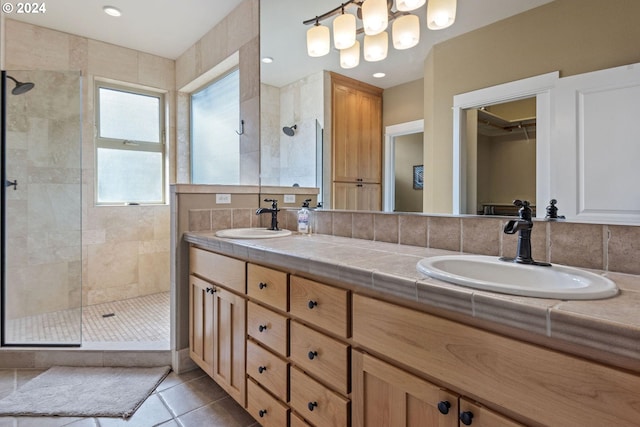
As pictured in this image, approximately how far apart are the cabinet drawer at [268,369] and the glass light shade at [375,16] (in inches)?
62.1

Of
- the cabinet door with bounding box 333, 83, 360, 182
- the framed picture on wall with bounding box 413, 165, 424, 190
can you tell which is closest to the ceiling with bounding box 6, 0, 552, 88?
the cabinet door with bounding box 333, 83, 360, 182

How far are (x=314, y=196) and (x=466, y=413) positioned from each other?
4.86 feet

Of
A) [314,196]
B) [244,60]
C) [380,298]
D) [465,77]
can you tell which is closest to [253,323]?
[380,298]

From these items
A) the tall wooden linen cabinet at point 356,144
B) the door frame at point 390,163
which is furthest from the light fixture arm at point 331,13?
the door frame at point 390,163

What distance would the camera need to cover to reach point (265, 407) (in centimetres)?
139

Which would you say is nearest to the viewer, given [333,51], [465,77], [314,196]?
[465,77]

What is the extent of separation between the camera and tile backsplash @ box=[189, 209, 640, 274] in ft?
3.18

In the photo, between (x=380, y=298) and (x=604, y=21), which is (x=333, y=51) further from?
(x=380, y=298)

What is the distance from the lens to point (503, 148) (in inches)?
48.0

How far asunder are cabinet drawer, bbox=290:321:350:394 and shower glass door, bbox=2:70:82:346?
6.82 ft

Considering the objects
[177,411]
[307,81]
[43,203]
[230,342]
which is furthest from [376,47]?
[43,203]

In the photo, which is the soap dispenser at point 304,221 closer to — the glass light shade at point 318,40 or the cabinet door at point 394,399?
the glass light shade at point 318,40

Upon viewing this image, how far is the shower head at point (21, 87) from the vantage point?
2410 millimetres

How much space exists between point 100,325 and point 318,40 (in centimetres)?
273
